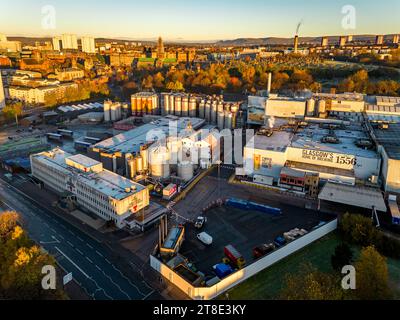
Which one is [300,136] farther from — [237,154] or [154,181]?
[154,181]

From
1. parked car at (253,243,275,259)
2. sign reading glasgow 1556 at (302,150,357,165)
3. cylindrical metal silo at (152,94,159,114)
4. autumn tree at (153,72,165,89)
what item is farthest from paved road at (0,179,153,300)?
autumn tree at (153,72,165,89)

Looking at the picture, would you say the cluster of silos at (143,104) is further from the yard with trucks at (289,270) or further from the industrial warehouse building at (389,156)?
the yard with trucks at (289,270)

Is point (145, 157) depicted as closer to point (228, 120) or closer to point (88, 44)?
point (228, 120)

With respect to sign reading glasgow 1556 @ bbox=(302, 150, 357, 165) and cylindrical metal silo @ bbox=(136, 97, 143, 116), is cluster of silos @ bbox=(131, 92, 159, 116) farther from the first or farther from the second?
sign reading glasgow 1556 @ bbox=(302, 150, 357, 165)

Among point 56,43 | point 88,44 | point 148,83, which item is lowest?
point 148,83

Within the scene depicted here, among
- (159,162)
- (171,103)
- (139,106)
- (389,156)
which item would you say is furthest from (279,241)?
(139,106)
